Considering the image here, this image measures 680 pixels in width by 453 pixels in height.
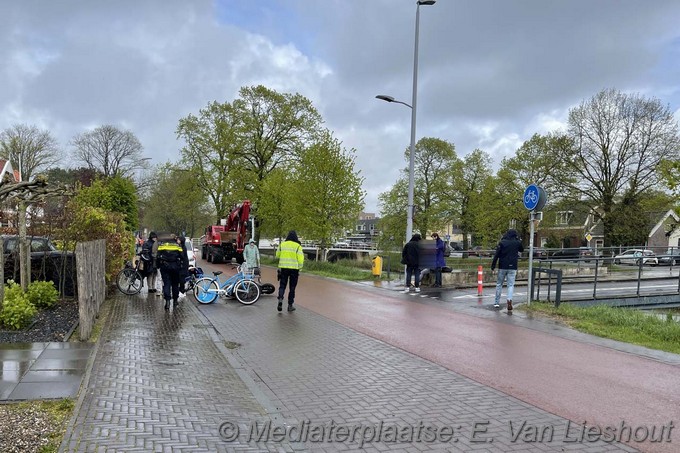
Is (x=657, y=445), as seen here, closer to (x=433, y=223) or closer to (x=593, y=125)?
(x=593, y=125)

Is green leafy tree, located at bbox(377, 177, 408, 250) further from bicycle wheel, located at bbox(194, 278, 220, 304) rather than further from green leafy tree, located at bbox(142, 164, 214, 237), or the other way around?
bicycle wheel, located at bbox(194, 278, 220, 304)

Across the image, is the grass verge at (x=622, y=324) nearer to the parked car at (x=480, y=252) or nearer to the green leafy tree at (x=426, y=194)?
the parked car at (x=480, y=252)

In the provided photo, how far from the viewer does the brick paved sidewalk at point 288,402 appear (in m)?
4.13

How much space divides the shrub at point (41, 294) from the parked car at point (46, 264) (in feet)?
3.71

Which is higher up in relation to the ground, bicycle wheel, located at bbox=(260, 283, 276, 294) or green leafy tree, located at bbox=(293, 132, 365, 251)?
green leafy tree, located at bbox=(293, 132, 365, 251)

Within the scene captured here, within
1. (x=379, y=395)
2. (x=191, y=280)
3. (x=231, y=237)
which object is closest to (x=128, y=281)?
(x=191, y=280)

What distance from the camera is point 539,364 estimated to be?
22.9 feet

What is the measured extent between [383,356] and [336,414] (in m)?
2.45

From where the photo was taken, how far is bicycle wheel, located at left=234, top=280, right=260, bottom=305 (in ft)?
41.2

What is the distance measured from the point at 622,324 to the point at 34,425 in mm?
9840

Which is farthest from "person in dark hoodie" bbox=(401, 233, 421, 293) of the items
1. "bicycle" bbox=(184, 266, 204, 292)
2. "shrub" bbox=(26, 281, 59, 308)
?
"shrub" bbox=(26, 281, 59, 308)

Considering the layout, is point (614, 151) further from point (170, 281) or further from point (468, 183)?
point (170, 281)

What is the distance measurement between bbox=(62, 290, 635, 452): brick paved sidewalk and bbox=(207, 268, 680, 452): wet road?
1.42ft

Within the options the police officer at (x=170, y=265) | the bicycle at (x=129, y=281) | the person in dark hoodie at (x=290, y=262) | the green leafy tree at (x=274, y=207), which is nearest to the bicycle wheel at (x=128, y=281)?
the bicycle at (x=129, y=281)
